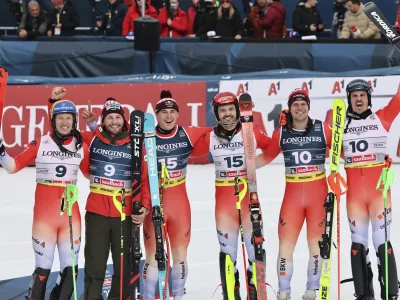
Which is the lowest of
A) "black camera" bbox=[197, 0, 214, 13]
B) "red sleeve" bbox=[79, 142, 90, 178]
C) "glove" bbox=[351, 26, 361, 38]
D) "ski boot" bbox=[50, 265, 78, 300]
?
"ski boot" bbox=[50, 265, 78, 300]

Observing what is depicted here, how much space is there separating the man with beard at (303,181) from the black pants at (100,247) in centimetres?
145

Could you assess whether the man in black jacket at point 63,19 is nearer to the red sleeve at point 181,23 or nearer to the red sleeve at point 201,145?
the red sleeve at point 181,23

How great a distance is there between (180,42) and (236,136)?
8159 mm

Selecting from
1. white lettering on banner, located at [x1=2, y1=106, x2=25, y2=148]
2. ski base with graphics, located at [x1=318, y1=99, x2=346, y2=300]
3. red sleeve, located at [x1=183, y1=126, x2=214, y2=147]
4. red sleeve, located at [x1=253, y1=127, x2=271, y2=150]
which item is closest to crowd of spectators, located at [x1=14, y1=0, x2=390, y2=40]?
white lettering on banner, located at [x1=2, y1=106, x2=25, y2=148]

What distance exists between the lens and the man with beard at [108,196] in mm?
9898

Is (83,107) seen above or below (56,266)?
above

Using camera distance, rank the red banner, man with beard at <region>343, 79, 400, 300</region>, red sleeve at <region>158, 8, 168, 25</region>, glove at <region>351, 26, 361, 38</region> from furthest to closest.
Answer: red sleeve at <region>158, 8, 168, 25</region> → glove at <region>351, 26, 361, 38</region> → the red banner → man with beard at <region>343, 79, 400, 300</region>

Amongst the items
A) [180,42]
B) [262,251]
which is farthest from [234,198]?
[180,42]

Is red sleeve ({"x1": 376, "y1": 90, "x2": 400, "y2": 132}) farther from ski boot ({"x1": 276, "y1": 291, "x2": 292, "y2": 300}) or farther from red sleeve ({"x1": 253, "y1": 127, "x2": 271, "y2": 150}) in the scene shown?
ski boot ({"x1": 276, "y1": 291, "x2": 292, "y2": 300})

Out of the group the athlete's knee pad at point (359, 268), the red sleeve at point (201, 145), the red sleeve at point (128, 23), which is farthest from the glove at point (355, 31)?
the red sleeve at point (201, 145)

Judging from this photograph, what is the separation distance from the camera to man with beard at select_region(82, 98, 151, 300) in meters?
9.90

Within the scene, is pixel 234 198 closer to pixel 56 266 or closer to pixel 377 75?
pixel 56 266

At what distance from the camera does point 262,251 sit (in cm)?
1002

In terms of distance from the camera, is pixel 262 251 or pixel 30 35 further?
pixel 30 35
